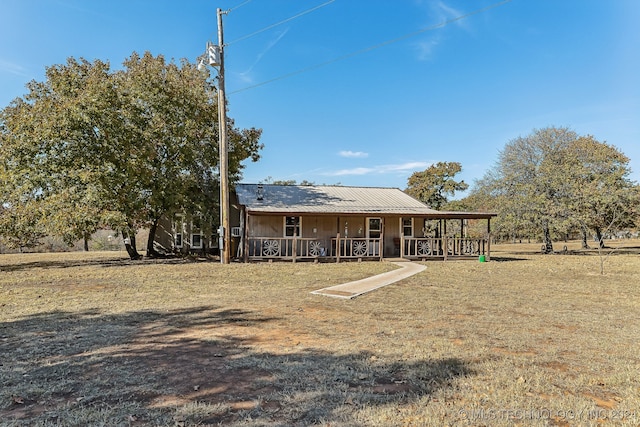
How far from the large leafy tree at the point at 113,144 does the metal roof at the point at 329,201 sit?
2.44 metres

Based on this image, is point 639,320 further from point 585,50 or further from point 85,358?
point 585,50

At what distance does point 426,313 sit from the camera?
648 centimetres

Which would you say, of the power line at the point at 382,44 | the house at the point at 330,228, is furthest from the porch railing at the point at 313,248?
the power line at the point at 382,44

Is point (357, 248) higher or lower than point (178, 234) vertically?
lower

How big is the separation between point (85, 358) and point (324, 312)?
355 centimetres

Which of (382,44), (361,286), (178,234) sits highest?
(382,44)

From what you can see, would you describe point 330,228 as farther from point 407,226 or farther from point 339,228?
point 407,226

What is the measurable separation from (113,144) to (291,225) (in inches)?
341

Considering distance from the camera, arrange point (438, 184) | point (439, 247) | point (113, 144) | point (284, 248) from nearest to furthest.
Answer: point (113, 144)
point (284, 248)
point (439, 247)
point (438, 184)

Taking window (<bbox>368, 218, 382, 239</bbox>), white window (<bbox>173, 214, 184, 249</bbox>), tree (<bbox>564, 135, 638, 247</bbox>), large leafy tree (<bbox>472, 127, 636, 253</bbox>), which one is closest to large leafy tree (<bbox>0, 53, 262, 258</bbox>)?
white window (<bbox>173, 214, 184, 249</bbox>)

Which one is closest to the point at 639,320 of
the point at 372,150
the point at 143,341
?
the point at 143,341

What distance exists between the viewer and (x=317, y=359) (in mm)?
4027

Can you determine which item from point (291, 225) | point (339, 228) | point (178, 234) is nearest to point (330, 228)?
point (339, 228)

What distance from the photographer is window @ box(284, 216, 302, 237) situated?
19.1 metres
